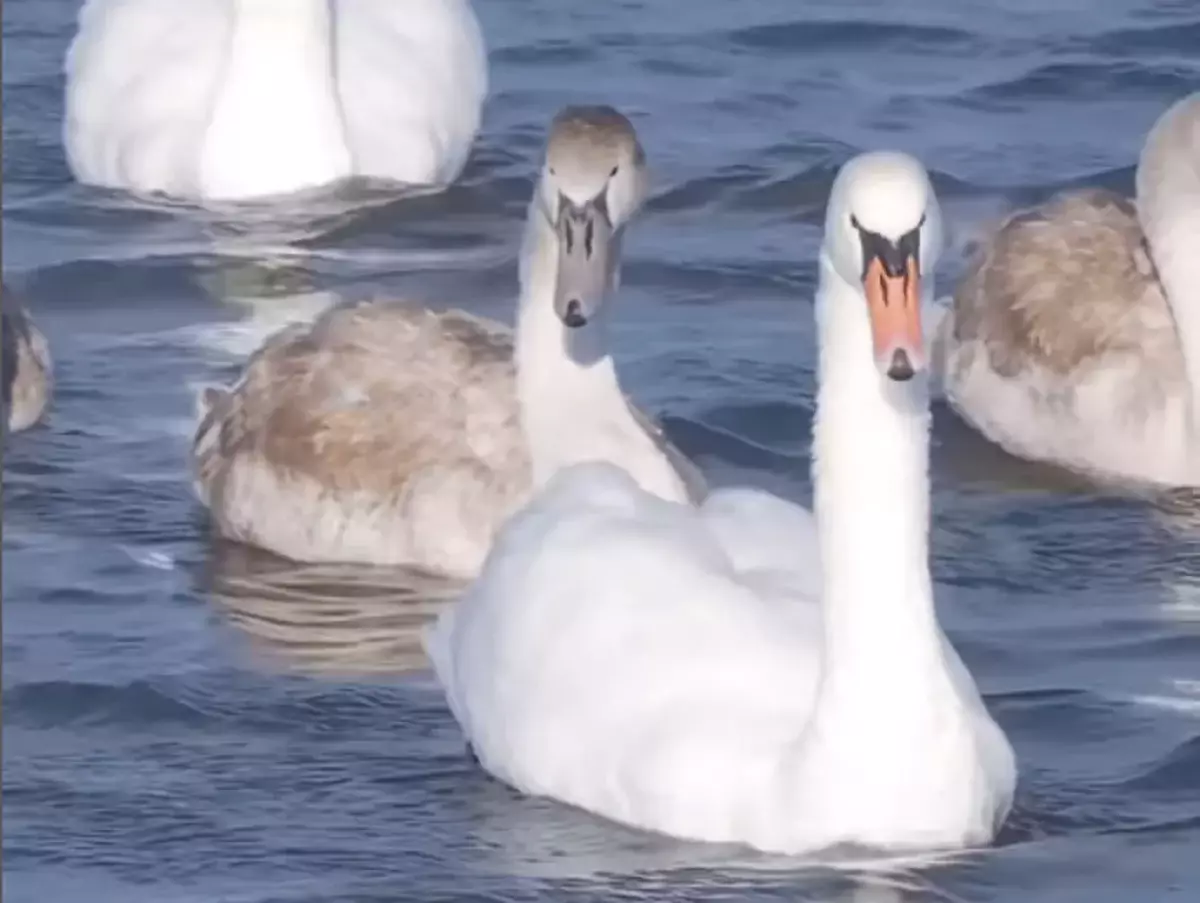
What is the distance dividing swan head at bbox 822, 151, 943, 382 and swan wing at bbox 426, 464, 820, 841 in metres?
0.86

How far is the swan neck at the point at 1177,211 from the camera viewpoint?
13.5 metres

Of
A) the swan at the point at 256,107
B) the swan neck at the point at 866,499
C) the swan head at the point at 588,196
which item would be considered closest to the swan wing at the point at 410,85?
the swan at the point at 256,107

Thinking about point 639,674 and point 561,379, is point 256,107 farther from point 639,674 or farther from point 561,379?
point 639,674

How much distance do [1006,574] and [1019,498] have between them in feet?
3.45

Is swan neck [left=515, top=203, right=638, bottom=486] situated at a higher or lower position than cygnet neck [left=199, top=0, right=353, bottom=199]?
lower

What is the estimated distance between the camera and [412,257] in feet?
52.5

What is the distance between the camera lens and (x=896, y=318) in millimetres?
9211

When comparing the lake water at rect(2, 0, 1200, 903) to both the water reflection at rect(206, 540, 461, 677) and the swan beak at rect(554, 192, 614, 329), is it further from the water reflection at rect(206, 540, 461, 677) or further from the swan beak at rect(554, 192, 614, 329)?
the swan beak at rect(554, 192, 614, 329)

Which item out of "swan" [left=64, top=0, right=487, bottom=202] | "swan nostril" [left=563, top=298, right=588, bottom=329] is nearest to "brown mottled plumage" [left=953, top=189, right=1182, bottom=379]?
"swan nostril" [left=563, top=298, right=588, bottom=329]

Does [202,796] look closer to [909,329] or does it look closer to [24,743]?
[24,743]

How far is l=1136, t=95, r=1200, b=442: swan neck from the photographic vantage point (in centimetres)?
1353

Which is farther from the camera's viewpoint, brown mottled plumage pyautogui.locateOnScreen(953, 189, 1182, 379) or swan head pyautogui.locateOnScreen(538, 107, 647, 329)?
brown mottled plumage pyautogui.locateOnScreen(953, 189, 1182, 379)

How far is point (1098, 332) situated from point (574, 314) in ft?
8.88

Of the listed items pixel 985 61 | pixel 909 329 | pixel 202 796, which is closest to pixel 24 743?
pixel 202 796
